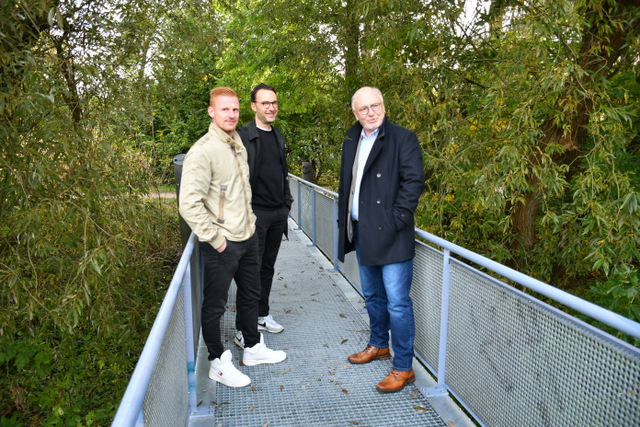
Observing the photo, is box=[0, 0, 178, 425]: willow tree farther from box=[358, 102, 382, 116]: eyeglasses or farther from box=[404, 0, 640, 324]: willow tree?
box=[404, 0, 640, 324]: willow tree

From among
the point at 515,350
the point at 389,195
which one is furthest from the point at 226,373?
the point at 515,350

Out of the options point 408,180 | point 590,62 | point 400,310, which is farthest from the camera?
point 590,62

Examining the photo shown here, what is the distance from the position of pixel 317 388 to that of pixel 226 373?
653 millimetres

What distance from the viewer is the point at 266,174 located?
417 centimetres

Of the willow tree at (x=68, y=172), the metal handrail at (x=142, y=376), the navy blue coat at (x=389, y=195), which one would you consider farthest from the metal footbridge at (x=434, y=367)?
the willow tree at (x=68, y=172)

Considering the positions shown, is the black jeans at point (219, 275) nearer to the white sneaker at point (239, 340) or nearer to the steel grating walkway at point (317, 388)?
the steel grating walkway at point (317, 388)

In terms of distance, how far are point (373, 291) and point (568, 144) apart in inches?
122

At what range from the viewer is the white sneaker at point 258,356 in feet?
12.9

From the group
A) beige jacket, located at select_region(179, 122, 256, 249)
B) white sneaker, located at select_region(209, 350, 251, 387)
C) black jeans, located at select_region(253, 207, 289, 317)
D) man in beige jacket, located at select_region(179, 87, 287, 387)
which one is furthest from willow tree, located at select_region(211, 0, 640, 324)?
white sneaker, located at select_region(209, 350, 251, 387)

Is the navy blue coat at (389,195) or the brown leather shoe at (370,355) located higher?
the navy blue coat at (389,195)

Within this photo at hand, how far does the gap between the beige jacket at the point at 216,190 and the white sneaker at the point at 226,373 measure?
0.88m

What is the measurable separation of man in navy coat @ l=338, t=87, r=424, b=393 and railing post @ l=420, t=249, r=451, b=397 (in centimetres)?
19

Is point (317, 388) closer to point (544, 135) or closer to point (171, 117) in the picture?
point (544, 135)

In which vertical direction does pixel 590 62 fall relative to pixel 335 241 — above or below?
above
